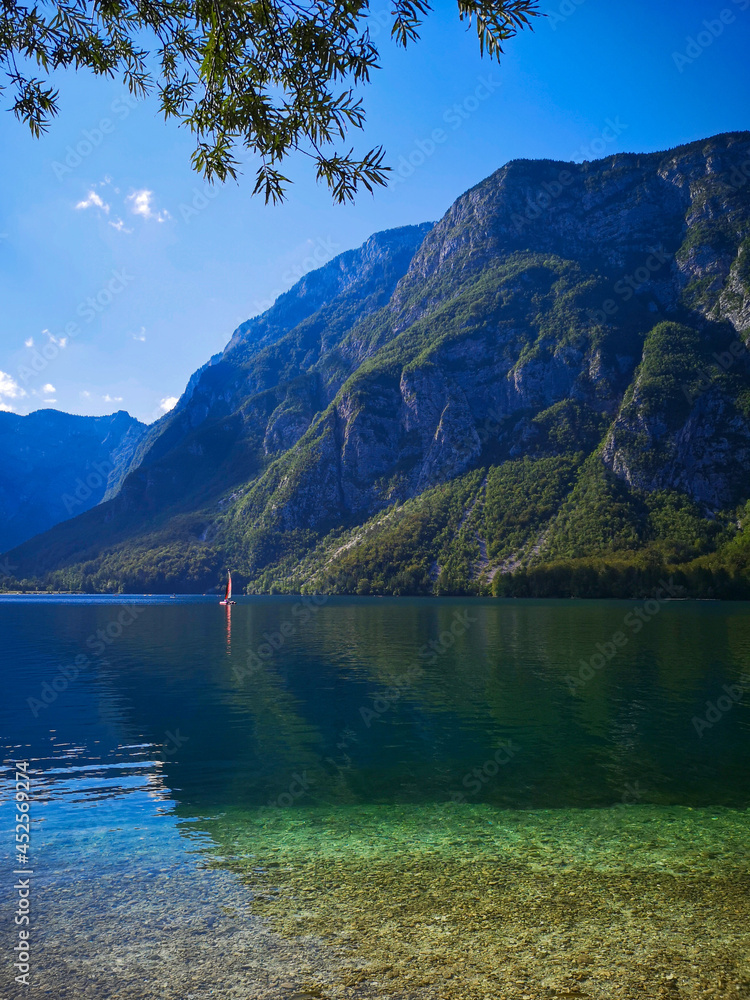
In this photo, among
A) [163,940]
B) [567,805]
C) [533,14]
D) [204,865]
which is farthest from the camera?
[567,805]

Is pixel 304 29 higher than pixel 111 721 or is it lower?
higher

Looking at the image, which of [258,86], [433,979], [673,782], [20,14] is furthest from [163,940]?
[673,782]

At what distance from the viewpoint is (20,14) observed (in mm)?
8562

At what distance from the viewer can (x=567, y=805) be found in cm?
1622

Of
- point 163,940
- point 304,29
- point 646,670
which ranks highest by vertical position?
point 304,29

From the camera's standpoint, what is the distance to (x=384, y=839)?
45.4 ft

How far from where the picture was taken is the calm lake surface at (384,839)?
27.9 ft

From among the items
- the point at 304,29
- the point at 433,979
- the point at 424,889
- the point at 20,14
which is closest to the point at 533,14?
the point at 304,29

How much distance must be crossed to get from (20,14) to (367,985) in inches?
572

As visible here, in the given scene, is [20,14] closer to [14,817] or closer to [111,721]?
[14,817]

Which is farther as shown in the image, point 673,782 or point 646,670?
point 646,670

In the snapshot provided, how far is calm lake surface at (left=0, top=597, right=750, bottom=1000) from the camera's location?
8508 millimetres

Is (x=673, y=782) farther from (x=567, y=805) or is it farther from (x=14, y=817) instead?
(x=14, y=817)

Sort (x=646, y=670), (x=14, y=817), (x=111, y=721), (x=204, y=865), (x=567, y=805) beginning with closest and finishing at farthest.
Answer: (x=204, y=865), (x=14, y=817), (x=567, y=805), (x=111, y=721), (x=646, y=670)
